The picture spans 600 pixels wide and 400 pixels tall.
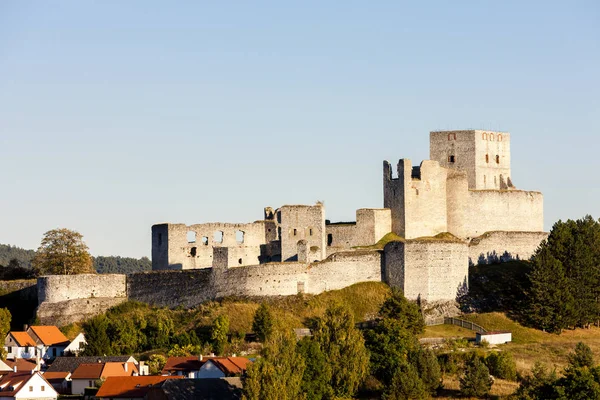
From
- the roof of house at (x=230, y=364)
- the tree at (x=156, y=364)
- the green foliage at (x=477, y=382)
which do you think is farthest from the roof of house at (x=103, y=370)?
the green foliage at (x=477, y=382)

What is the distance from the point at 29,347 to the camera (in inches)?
3329

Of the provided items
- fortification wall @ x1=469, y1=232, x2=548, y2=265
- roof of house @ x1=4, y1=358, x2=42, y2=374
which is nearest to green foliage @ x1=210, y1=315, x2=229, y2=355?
roof of house @ x1=4, y1=358, x2=42, y2=374

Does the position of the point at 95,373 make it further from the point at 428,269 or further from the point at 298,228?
the point at 428,269

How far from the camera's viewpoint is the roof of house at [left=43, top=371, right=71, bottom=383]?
254ft

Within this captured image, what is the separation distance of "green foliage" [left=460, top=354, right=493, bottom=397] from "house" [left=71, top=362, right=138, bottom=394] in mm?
17220

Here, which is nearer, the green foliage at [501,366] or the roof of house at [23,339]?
Result: the green foliage at [501,366]

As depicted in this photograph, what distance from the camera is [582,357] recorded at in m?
74.7

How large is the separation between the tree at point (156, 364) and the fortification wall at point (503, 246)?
65.2ft

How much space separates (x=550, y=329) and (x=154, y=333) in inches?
863

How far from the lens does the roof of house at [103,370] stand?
76375mm

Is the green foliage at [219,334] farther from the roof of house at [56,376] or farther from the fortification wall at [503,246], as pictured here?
the fortification wall at [503,246]

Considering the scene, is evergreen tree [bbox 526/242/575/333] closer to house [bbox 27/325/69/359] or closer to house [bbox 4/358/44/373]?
house [bbox 27/325/69/359]

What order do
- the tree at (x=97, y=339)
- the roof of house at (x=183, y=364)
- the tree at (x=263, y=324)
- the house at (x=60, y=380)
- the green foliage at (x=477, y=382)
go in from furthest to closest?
the tree at (x=97, y=339) → the tree at (x=263, y=324) → the house at (x=60, y=380) → the roof of house at (x=183, y=364) → the green foliage at (x=477, y=382)

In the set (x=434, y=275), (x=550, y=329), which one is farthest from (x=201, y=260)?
(x=550, y=329)
